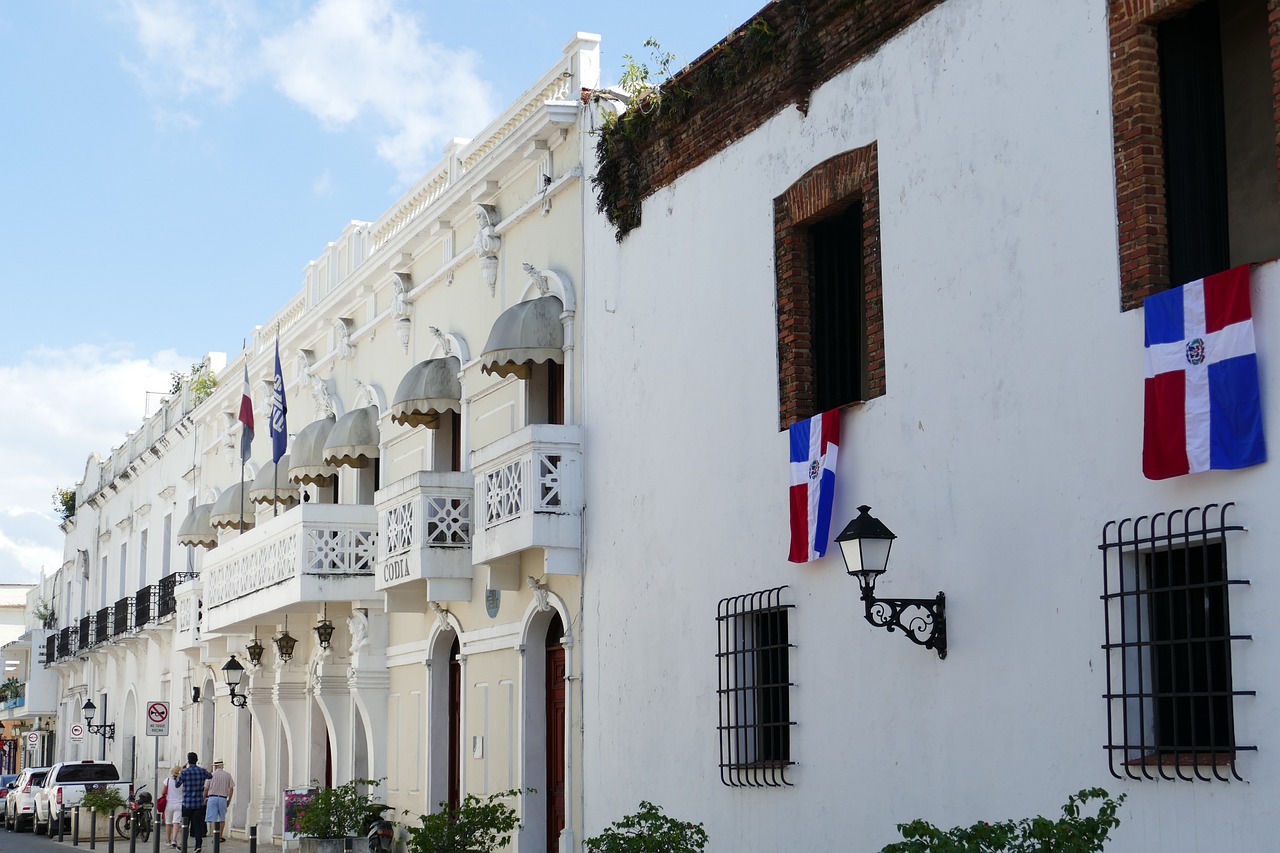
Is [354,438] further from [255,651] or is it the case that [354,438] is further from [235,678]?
[235,678]

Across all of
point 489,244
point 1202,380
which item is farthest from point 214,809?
point 1202,380

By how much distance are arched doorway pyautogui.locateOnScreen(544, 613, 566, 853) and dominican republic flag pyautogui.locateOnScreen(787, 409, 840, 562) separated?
5376mm

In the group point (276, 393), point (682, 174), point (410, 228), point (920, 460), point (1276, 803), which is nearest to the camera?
point (1276, 803)

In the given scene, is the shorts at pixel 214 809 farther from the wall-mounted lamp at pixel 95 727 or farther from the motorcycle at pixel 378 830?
the wall-mounted lamp at pixel 95 727

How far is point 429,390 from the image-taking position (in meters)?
20.3

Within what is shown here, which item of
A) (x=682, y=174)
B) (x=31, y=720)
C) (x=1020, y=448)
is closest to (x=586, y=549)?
(x=682, y=174)

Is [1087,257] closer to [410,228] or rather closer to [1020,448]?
[1020,448]

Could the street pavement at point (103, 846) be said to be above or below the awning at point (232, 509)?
below

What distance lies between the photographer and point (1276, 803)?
887 cm

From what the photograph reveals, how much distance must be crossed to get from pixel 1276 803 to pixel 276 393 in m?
17.9

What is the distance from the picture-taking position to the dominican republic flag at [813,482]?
13055 millimetres

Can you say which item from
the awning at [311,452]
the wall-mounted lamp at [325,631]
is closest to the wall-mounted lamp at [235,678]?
the wall-mounted lamp at [325,631]

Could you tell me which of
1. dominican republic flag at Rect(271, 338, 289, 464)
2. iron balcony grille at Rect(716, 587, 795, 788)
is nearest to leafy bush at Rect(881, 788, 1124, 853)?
iron balcony grille at Rect(716, 587, 795, 788)

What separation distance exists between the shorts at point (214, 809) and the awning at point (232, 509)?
4529 mm
